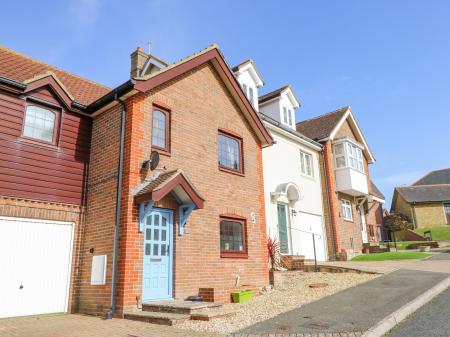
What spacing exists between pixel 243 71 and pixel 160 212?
929 cm

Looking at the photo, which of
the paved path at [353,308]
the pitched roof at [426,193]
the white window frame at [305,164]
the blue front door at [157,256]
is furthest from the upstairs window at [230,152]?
the pitched roof at [426,193]

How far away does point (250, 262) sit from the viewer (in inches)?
493

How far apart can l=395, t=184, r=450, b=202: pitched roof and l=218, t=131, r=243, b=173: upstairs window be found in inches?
1383

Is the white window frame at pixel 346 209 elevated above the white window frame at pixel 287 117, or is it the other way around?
the white window frame at pixel 287 117

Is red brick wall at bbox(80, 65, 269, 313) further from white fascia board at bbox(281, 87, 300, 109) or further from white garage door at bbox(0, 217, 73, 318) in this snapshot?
white fascia board at bbox(281, 87, 300, 109)

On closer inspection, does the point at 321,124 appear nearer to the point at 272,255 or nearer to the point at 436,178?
the point at 272,255

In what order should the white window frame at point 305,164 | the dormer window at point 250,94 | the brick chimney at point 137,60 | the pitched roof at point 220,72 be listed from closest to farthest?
1. the pitched roof at point 220,72
2. the brick chimney at point 137,60
3. the dormer window at point 250,94
4. the white window frame at point 305,164

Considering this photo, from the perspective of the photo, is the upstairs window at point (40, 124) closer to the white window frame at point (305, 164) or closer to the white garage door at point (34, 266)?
the white garage door at point (34, 266)

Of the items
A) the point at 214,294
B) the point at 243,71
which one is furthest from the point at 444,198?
the point at 214,294

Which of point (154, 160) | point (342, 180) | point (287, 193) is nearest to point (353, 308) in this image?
point (154, 160)

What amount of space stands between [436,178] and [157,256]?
49.4 m

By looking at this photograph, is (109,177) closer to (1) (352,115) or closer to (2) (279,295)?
(2) (279,295)

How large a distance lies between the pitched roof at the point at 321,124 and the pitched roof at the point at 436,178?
31.7m

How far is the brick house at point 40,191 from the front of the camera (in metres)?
9.15
